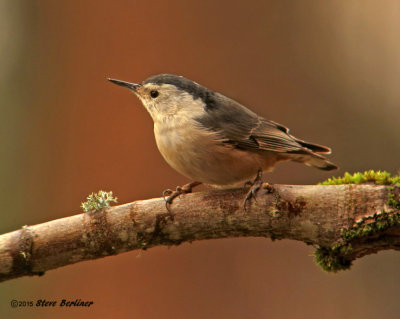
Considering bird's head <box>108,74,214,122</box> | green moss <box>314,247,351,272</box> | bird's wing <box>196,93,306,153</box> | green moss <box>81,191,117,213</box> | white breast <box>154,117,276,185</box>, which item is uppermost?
bird's head <box>108,74,214,122</box>

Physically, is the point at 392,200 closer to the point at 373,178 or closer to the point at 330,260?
the point at 373,178

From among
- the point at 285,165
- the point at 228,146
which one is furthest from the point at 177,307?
the point at 228,146

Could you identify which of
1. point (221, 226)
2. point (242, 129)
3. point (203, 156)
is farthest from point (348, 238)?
point (242, 129)

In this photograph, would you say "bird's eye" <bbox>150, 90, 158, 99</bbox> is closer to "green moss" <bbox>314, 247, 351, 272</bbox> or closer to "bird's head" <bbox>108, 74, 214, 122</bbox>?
"bird's head" <bbox>108, 74, 214, 122</bbox>

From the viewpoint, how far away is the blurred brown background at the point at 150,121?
5.16 m

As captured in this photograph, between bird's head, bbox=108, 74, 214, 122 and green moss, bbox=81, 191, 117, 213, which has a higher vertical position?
bird's head, bbox=108, 74, 214, 122

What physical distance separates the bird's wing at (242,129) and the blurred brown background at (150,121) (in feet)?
5.37

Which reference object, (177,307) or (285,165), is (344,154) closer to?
(285,165)

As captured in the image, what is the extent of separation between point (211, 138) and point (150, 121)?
2.00 m

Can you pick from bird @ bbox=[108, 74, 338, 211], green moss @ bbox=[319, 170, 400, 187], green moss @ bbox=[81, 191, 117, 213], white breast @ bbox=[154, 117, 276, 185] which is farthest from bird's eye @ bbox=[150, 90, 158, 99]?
green moss @ bbox=[319, 170, 400, 187]

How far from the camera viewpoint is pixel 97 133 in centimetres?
550

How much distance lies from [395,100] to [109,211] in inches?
187

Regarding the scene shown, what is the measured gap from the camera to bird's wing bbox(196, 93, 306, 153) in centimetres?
356

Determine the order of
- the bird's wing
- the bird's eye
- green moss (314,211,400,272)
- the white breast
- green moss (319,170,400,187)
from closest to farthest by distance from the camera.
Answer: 1. green moss (314,211,400,272)
2. green moss (319,170,400,187)
3. the white breast
4. the bird's wing
5. the bird's eye
